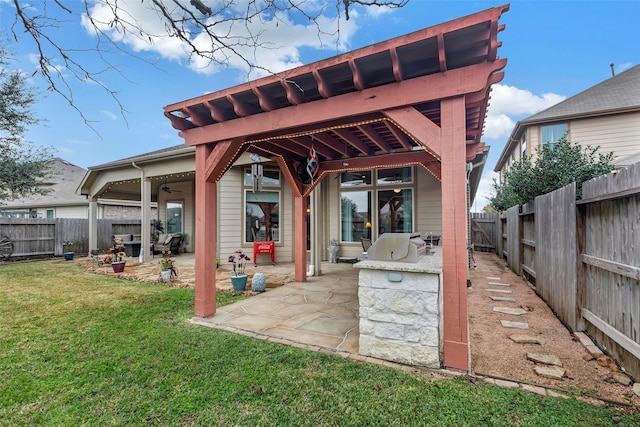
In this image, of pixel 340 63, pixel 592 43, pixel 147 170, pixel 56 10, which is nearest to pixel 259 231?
pixel 147 170

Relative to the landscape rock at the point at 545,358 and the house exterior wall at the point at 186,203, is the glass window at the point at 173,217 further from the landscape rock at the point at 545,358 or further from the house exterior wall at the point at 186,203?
the landscape rock at the point at 545,358

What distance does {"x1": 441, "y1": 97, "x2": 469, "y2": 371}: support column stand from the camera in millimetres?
2525

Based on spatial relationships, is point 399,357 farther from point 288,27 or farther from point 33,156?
→ point 33,156

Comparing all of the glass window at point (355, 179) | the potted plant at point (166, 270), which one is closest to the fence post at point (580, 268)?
the glass window at point (355, 179)

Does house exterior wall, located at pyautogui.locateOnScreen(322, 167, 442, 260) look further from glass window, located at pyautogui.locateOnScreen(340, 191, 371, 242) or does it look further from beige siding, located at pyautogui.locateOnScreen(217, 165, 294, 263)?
beige siding, located at pyautogui.locateOnScreen(217, 165, 294, 263)

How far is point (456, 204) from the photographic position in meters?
2.55

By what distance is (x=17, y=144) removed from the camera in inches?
323

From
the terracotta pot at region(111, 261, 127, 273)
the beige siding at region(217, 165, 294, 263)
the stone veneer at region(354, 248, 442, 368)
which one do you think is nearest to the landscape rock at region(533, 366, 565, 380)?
the stone veneer at region(354, 248, 442, 368)

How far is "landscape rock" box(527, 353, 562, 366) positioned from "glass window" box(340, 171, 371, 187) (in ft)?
20.3

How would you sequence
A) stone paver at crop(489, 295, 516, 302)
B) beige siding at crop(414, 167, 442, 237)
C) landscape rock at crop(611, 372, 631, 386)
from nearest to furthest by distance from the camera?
1. landscape rock at crop(611, 372, 631, 386)
2. stone paver at crop(489, 295, 516, 302)
3. beige siding at crop(414, 167, 442, 237)

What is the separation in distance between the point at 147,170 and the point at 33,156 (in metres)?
3.54

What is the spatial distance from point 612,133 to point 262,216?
11645 millimetres

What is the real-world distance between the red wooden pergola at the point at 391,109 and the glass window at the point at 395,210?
3926mm

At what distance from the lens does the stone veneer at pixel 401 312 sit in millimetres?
2562
